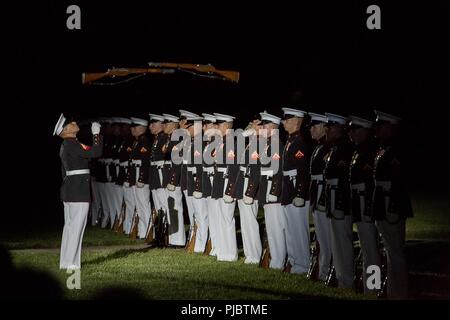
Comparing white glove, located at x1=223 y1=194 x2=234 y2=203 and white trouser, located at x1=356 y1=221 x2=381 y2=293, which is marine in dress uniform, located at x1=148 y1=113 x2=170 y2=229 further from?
white trouser, located at x1=356 y1=221 x2=381 y2=293

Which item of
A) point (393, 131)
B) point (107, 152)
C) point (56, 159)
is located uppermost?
point (393, 131)

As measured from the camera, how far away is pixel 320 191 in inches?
506

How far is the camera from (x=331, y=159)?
12.1 metres

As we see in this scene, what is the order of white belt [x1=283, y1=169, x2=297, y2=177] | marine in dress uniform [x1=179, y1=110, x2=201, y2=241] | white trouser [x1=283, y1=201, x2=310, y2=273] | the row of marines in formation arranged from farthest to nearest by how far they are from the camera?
marine in dress uniform [x1=179, y1=110, x2=201, y2=241] → white trouser [x1=283, y1=201, x2=310, y2=273] → white belt [x1=283, y1=169, x2=297, y2=177] → the row of marines in formation

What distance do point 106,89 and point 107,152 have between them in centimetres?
516

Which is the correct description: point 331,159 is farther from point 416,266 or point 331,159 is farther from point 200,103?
point 200,103

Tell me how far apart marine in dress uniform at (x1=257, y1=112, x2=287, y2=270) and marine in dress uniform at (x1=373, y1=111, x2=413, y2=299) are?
307 cm

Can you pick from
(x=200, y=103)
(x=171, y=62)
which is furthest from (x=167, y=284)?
(x=171, y=62)

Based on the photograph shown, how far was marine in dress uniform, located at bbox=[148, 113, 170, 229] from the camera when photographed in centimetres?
1758

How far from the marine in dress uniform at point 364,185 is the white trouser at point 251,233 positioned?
11.6 feet

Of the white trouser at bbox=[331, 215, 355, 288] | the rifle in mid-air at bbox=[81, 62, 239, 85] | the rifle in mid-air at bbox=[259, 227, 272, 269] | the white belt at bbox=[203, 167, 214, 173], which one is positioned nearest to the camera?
the white trouser at bbox=[331, 215, 355, 288]

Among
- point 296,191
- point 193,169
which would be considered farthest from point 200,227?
point 296,191

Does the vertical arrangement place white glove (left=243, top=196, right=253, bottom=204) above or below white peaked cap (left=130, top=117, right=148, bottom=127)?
below

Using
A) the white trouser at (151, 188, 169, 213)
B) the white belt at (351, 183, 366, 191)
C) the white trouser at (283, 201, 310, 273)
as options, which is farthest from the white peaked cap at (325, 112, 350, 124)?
the white trouser at (151, 188, 169, 213)
